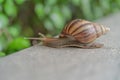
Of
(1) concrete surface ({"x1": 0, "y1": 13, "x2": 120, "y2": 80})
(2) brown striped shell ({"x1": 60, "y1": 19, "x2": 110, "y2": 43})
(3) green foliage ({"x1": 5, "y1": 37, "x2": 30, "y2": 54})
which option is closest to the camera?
(1) concrete surface ({"x1": 0, "y1": 13, "x2": 120, "y2": 80})

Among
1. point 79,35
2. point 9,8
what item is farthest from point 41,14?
point 79,35

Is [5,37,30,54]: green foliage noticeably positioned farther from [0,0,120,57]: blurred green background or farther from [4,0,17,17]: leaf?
[4,0,17,17]: leaf

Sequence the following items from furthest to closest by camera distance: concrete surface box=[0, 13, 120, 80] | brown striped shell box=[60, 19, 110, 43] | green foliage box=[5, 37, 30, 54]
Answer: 1. green foliage box=[5, 37, 30, 54]
2. brown striped shell box=[60, 19, 110, 43]
3. concrete surface box=[0, 13, 120, 80]

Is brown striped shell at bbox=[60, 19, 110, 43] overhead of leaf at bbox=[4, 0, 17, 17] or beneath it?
beneath

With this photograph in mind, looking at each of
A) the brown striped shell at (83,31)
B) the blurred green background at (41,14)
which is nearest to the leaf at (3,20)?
the blurred green background at (41,14)

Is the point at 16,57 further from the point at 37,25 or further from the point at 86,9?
the point at 86,9

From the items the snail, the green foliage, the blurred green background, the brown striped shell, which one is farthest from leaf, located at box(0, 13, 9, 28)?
the brown striped shell

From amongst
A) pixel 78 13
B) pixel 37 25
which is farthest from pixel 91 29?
pixel 78 13
